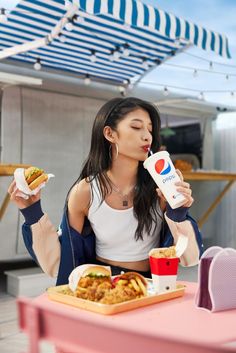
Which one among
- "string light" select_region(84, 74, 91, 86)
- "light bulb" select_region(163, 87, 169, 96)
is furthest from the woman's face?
"light bulb" select_region(163, 87, 169, 96)

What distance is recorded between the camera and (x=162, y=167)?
1.60 meters

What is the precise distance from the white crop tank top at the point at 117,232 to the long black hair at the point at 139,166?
0.03 metres

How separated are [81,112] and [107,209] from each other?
161 inches

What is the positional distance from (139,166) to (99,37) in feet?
10.1

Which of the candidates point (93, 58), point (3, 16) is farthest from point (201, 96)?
point (3, 16)

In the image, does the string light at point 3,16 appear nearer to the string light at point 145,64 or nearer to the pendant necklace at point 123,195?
the string light at point 145,64

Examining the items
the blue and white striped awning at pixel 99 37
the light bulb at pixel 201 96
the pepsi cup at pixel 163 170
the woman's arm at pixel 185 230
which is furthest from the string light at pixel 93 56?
the pepsi cup at pixel 163 170

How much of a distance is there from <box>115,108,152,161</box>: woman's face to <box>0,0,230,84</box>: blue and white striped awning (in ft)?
6.37

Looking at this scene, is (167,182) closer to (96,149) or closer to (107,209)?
(107,209)

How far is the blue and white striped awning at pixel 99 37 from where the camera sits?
397 centimetres

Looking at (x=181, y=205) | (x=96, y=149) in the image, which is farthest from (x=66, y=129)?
(x=181, y=205)

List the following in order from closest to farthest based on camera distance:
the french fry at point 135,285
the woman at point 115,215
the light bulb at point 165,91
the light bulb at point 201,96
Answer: the french fry at point 135,285 → the woman at point 115,215 → the light bulb at point 165,91 → the light bulb at point 201,96

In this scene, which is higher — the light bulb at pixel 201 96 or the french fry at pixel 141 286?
the light bulb at pixel 201 96

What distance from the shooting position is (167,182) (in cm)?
161
